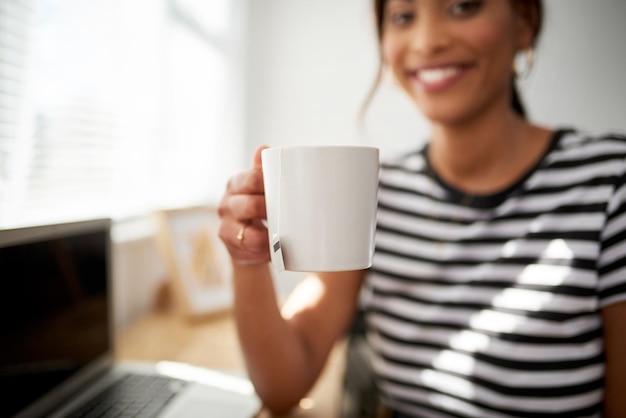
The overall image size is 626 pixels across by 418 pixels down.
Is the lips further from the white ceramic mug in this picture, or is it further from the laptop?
the laptop

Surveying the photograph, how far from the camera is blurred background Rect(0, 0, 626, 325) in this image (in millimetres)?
969

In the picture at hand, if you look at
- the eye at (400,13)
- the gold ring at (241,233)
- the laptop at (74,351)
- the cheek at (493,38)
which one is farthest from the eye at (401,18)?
the laptop at (74,351)

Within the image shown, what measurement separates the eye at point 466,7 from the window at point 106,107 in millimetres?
813

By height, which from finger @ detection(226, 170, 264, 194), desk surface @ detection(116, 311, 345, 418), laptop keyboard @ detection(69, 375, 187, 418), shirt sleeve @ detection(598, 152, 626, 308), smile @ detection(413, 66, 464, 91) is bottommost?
desk surface @ detection(116, 311, 345, 418)

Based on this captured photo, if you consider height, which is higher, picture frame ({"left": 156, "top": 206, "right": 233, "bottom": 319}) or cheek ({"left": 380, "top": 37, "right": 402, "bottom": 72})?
cheek ({"left": 380, "top": 37, "right": 402, "bottom": 72})

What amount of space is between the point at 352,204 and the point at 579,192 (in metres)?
0.52

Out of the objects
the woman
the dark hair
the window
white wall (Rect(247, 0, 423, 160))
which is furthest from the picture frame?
white wall (Rect(247, 0, 423, 160))

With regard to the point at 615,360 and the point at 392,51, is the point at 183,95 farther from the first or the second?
the point at 615,360

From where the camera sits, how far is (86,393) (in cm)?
71

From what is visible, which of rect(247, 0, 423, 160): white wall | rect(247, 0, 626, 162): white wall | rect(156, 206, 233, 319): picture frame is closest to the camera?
rect(156, 206, 233, 319): picture frame

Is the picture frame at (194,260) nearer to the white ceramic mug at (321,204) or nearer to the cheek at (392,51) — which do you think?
the cheek at (392,51)

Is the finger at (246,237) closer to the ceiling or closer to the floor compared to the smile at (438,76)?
closer to the floor

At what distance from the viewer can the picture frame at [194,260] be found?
48.3 inches

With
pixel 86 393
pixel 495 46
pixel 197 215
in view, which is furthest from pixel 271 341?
pixel 197 215
